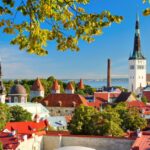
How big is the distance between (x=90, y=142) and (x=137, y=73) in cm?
8953

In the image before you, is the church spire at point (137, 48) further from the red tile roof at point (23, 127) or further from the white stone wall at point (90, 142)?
the white stone wall at point (90, 142)

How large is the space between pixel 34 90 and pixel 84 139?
58775mm

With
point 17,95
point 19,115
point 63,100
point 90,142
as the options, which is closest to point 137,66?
point 63,100

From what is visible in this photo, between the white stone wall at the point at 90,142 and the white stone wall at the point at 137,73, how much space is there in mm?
87232

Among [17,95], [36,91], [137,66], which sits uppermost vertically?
[137,66]

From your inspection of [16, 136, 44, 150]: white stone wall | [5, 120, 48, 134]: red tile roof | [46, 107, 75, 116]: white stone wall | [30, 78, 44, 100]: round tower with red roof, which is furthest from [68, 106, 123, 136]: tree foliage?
[30, 78, 44, 100]: round tower with red roof

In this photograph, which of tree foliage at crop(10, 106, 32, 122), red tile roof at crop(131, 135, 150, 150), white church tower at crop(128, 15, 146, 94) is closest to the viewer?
red tile roof at crop(131, 135, 150, 150)

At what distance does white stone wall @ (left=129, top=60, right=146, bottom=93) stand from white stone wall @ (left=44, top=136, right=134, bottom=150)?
8723cm

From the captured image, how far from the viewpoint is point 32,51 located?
296 inches

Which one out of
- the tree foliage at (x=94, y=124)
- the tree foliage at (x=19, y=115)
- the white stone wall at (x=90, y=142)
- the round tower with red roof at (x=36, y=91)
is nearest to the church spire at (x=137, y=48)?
the round tower with red roof at (x=36, y=91)

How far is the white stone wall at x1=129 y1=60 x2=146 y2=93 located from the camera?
117000 millimetres

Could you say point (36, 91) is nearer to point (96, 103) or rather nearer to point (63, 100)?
point (96, 103)

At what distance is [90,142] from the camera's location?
29766mm

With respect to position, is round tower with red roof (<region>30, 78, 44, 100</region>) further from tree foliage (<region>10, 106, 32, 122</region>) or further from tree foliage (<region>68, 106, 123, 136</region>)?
tree foliage (<region>68, 106, 123, 136</region>)
